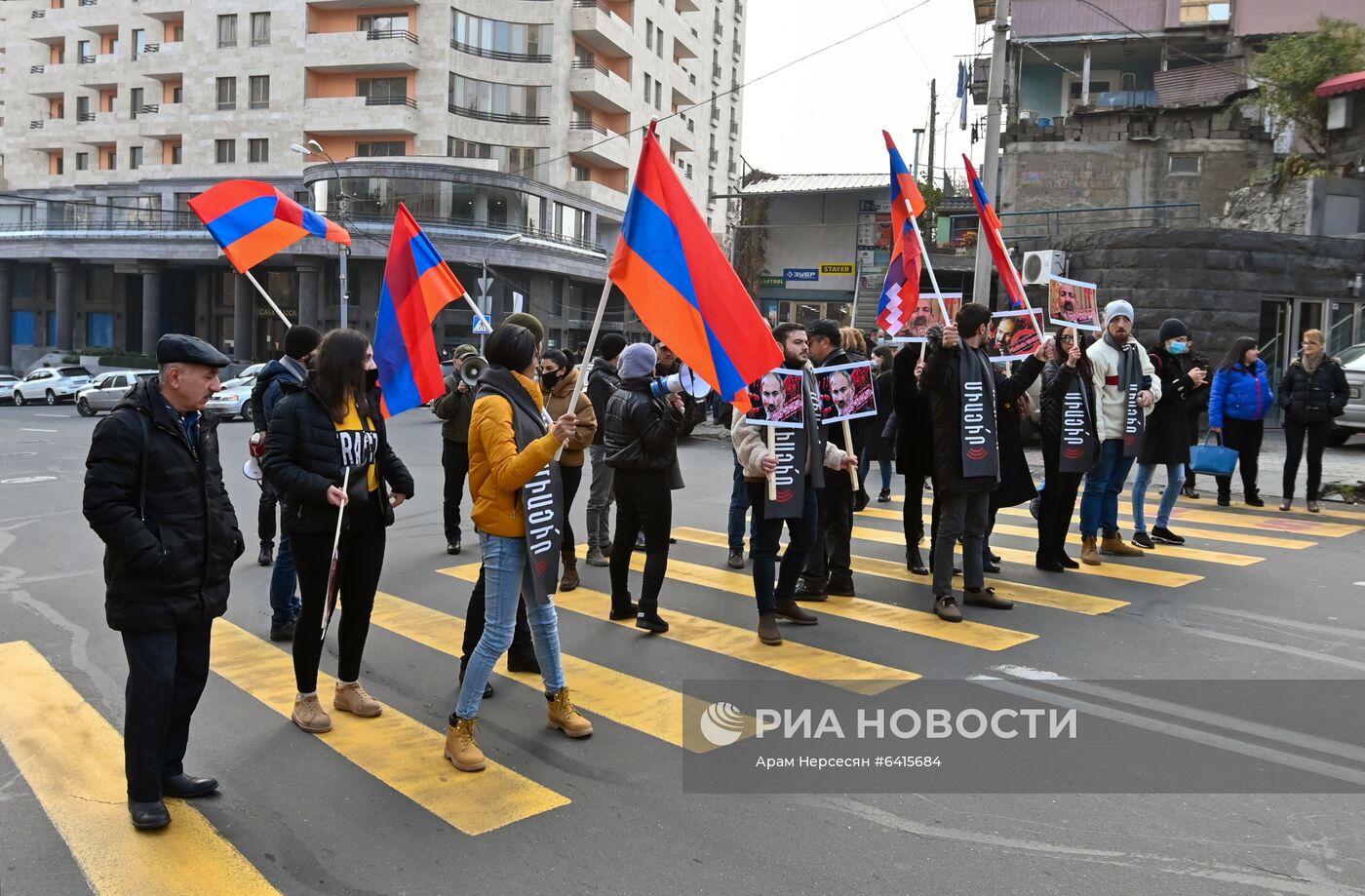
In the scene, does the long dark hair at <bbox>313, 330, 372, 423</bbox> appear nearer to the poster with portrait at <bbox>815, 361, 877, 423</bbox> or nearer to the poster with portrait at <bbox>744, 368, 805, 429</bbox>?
the poster with portrait at <bbox>744, 368, 805, 429</bbox>

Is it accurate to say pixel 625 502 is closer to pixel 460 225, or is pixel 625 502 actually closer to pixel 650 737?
pixel 650 737

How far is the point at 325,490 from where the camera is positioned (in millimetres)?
5078

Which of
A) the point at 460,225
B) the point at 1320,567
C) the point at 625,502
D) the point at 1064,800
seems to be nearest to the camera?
the point at 1064,800

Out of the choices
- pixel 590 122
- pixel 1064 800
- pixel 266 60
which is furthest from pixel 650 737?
pixel 266 60

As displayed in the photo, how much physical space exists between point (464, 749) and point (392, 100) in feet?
158

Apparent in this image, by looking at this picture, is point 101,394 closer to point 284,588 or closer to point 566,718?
point 284,588

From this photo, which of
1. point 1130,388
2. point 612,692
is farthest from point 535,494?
point 1130,388

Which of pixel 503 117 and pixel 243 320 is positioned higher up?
pixel 503 117

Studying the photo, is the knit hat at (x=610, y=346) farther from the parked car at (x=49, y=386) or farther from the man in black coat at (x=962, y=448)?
the parked car at (x=49, y=386)

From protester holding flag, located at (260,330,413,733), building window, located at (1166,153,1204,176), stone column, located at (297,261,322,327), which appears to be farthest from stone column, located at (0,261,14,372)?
protester holding flag, located at (260,330,413,733)

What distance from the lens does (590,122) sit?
167 ft

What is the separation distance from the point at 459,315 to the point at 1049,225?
25.1 metres

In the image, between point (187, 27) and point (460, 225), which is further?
point (187, 27)

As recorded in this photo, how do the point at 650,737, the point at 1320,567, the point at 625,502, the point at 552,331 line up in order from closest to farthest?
1. the point at 650,737
2. the point at 625,502
3. the point at 1320,567
4. the point at 552,331
